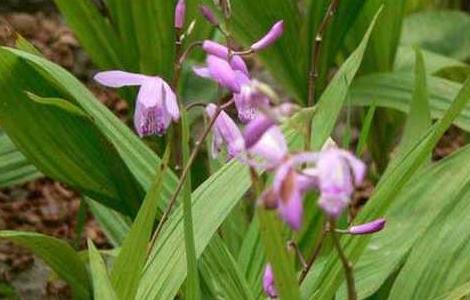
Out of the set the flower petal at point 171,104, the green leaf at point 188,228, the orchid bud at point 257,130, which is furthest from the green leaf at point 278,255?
the flower petal at point 171,104

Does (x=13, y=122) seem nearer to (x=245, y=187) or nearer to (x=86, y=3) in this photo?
(x=86, y=3)

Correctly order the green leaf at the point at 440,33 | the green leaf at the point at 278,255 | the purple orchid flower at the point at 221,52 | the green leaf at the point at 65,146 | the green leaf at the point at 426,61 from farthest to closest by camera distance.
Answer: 1. the green leaf at the point at 440,33
2. the green leaf at the point at 426,61
3. the green leaf at the point at 65,146
4. the purple orchid flower at the point at 221,52
5. the green leaf at the point at 278,255

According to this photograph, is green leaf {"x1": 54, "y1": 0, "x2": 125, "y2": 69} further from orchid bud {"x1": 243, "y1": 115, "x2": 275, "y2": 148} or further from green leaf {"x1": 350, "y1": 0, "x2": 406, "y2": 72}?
orchid bud {"x1": 243, "y1": 115, "x2": 275, "y2": 148}

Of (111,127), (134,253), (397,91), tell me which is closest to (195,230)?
(134,253)

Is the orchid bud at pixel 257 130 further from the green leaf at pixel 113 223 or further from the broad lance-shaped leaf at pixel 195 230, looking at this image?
the green leaf at pixel 113 223

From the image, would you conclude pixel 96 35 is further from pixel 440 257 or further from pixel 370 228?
pixel 370 228

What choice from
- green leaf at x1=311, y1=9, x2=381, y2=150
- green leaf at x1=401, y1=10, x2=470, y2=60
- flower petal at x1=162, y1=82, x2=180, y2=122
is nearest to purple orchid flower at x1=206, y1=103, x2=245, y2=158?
flower petal at x1=162, y1=82, x2=180, y2=122
